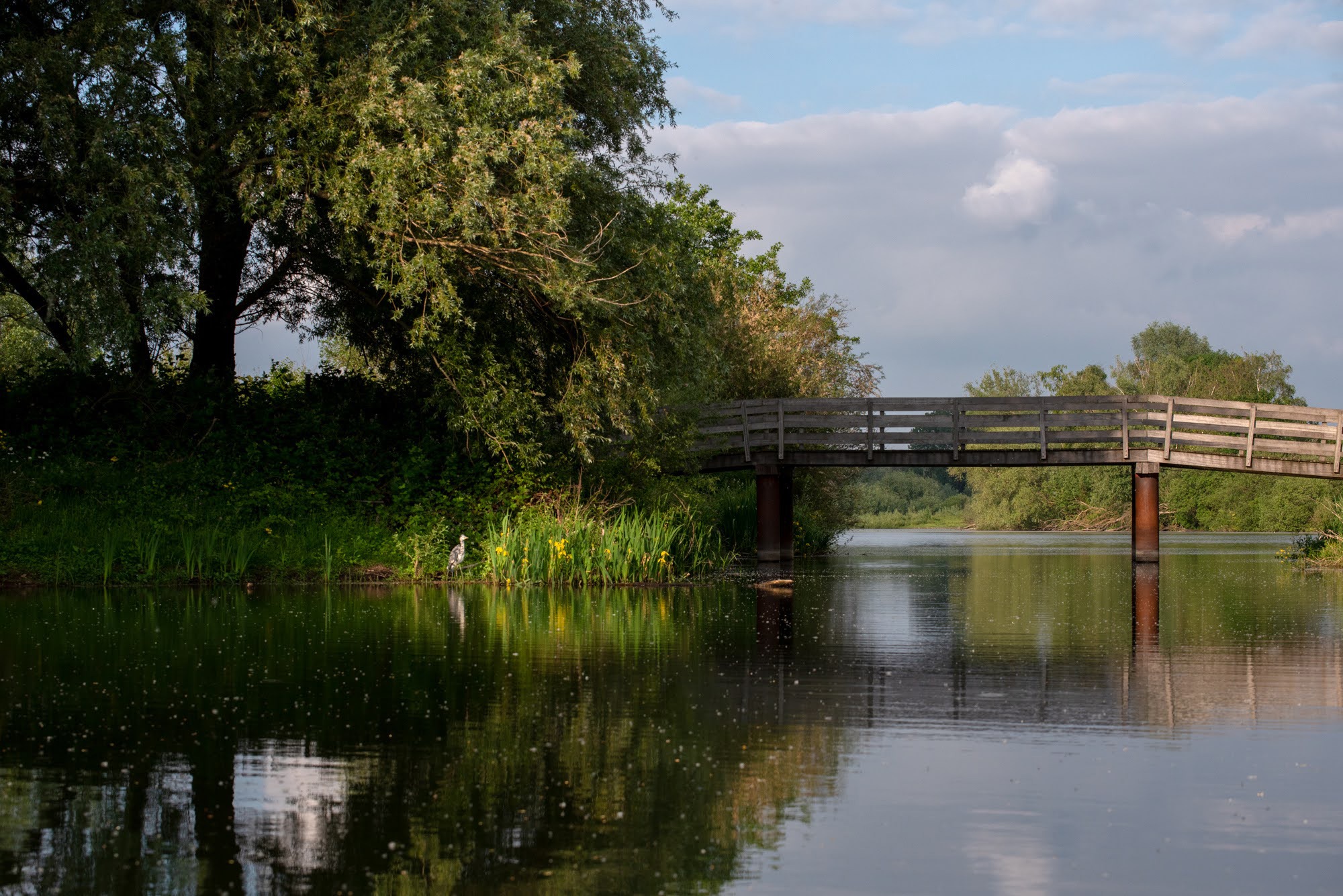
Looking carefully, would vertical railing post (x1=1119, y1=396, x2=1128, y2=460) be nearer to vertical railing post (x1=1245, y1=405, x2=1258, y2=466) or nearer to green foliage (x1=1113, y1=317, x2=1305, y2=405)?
vertical railing post (x1=1245, y1=405, x2=1258, y2=466)

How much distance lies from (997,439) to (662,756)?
25957 millimetres

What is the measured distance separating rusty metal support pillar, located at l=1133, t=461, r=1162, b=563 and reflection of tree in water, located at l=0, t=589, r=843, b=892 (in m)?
21.3

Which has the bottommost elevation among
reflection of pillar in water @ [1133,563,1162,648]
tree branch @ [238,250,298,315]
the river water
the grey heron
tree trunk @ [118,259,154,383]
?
reflection of pillar in water @ [1133,563,1162,648]

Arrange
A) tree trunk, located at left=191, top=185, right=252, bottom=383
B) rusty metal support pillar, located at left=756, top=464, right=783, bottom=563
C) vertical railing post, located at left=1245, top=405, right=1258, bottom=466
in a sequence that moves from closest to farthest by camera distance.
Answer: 1. tree trunk, located at left=191, top=185, right=252, bottom=383
2. rusty metal support pillar, located at left=756, top=464, right=783, bottom=563
3. vertical railing post, located at left=1245, top=405, right=1258, bottom=466

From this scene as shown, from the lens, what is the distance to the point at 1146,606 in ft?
61.2

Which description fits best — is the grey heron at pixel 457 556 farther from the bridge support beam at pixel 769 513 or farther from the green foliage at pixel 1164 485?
the green foliage at pixel 1164 485

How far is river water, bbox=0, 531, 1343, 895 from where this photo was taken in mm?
5297

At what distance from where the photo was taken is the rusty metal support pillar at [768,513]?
30453 millimetres

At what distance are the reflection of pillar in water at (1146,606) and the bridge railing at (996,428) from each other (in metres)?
3.66

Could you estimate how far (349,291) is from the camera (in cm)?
2502

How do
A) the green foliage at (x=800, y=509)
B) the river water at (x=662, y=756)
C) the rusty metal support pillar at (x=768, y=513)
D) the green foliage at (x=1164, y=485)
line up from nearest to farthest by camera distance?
the river water at (x=662, y=756) → the rusty metal support pillar at (x=768, y=513) → the green foliage at (x=800, y=509) → the green foliage at (x=1164, y=485)

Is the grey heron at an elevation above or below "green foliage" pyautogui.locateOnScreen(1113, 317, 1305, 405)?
below

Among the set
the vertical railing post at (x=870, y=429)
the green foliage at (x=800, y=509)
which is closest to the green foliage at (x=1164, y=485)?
the green foliage at (x=800, y=509)

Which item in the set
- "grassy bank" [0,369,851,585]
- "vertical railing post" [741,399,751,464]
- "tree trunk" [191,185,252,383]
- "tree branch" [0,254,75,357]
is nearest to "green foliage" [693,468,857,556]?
"vertical railing post" [741,399,751,464]
